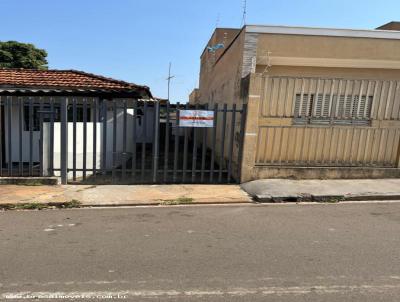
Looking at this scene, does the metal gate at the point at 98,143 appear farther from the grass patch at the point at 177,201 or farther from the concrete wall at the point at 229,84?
the grass patch at the point at 177,201

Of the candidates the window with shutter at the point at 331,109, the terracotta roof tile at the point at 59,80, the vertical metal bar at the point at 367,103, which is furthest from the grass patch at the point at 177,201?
the vertical metal bar at the point at 367,103

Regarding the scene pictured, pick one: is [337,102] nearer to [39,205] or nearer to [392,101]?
[392,101]

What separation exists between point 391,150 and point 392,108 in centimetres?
112

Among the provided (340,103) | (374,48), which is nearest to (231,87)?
(340,103)

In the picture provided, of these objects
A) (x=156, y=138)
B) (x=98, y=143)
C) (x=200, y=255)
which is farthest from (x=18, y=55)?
(x=200, y=255)

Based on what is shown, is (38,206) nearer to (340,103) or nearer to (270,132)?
(270,132)

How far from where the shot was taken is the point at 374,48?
33.3 ft

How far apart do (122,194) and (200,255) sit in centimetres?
370

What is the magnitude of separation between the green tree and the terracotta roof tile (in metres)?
21.8

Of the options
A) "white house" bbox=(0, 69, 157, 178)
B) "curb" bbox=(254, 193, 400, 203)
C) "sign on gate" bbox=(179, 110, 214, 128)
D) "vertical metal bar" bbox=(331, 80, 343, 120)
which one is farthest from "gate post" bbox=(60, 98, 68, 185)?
"vertical metal bar" bbox=(331, 80, 343, 120)

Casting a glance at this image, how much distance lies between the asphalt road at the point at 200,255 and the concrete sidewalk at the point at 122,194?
25.5 inches

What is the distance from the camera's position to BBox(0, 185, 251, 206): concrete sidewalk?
698 centimetres

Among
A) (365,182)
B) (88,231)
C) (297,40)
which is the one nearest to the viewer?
(88,231)

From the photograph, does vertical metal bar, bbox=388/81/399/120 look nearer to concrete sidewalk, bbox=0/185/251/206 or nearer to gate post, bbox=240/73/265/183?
gate post, bbox=240/73/265/183
